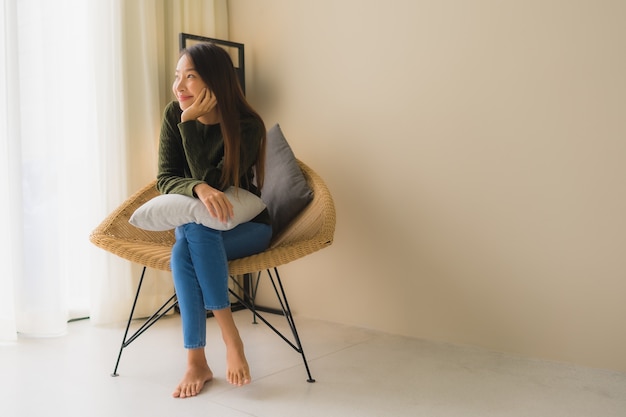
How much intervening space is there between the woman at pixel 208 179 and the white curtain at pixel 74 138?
771mm

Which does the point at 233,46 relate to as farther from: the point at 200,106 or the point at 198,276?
the point at 198,276

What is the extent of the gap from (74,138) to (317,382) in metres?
1.63

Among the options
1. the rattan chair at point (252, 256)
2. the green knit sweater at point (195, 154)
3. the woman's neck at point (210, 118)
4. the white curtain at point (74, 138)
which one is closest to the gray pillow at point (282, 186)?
the rattan chair at point (252, 256)

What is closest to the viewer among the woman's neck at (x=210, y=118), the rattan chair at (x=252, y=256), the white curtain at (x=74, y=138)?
the rattan chair at (x=252, y=256)

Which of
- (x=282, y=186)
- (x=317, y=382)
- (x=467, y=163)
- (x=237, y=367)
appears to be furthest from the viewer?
(x=282, y=186)

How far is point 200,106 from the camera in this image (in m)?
1.89

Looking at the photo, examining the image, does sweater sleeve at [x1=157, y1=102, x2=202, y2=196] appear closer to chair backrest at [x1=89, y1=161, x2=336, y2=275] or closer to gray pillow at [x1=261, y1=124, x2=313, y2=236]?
chair backrest at [x1=89, y1=161, x2=336, y2=275]

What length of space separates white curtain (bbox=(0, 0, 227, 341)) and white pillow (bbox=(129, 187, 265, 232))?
90cm

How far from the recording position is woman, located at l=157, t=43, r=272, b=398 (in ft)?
5.71

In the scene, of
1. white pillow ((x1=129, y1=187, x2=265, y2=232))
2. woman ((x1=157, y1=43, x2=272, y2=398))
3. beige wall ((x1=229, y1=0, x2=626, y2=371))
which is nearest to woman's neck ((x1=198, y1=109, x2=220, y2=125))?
woman ((x1=157, y1=43, x2=272, y2=398))

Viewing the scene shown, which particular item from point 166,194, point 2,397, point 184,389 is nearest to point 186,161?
point 166,194

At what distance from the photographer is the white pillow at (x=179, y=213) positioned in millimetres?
1751

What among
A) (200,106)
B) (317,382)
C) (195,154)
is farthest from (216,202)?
(317,382)

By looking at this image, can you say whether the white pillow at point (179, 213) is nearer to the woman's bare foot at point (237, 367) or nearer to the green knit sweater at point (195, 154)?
the green knit sweater at point (195, 154)
